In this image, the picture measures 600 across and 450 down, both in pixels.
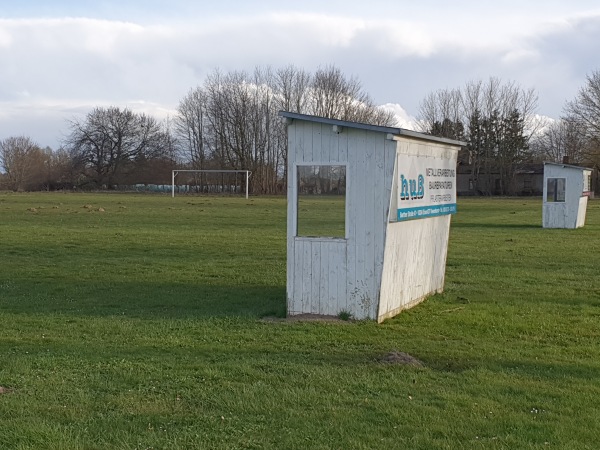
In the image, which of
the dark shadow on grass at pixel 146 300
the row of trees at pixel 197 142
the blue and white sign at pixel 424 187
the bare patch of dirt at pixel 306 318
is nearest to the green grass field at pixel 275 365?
the dark shadow on grass at pixel 146 300

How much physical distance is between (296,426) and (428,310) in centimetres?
560

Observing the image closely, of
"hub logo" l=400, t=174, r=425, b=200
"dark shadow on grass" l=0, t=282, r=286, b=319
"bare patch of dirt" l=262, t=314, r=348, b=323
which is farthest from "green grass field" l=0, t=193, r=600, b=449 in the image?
"hub logo" l=400, t=174, r=425, b=200

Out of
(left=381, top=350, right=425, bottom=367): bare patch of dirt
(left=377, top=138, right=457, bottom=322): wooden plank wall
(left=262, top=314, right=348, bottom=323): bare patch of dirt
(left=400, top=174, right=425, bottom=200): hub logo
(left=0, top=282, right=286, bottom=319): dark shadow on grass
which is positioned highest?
(left=400, top=174, right=425, bottom=200): hub logo

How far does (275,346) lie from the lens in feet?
26.5

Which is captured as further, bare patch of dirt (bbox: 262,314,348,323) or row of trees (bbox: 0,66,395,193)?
row of trees (bbox: 0,66,395,193)

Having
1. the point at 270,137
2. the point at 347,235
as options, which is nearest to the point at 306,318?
the point at 347,235

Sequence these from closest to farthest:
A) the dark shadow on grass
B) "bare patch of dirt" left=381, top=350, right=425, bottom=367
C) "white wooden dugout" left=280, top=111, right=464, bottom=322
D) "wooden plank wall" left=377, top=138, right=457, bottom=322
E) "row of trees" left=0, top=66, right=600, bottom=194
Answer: "bare patch of dirt" left=381, top=350, right=425, bottom=367, "white wooden dugout" left=280, top=111, right=464, bottom=322, "wooden plank wall" left=377, top=138, right=457, bottom=322, the dark shadow on grass, "row of trees" left=0, top=66, right=600, bottom=194

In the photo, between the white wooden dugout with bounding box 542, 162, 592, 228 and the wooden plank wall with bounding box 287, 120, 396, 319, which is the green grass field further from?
the white wooden dugout with bounding box 542, 162, 592, 228

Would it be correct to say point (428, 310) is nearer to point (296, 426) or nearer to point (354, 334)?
point (354, 334)

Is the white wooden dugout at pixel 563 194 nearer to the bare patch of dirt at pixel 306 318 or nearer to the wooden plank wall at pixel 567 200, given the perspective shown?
the wooden plank wall at pixel 567 200

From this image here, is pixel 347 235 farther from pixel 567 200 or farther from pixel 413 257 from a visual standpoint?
pixel 567 200

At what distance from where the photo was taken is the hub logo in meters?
9.88

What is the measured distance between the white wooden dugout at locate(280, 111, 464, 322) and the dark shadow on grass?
892mm

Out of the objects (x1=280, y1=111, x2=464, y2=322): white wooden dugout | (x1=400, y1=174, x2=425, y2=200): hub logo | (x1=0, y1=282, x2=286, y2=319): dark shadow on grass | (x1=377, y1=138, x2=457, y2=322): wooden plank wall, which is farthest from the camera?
(x1=0, y1=282, x2=286, y2=319): dark shadow on grass
